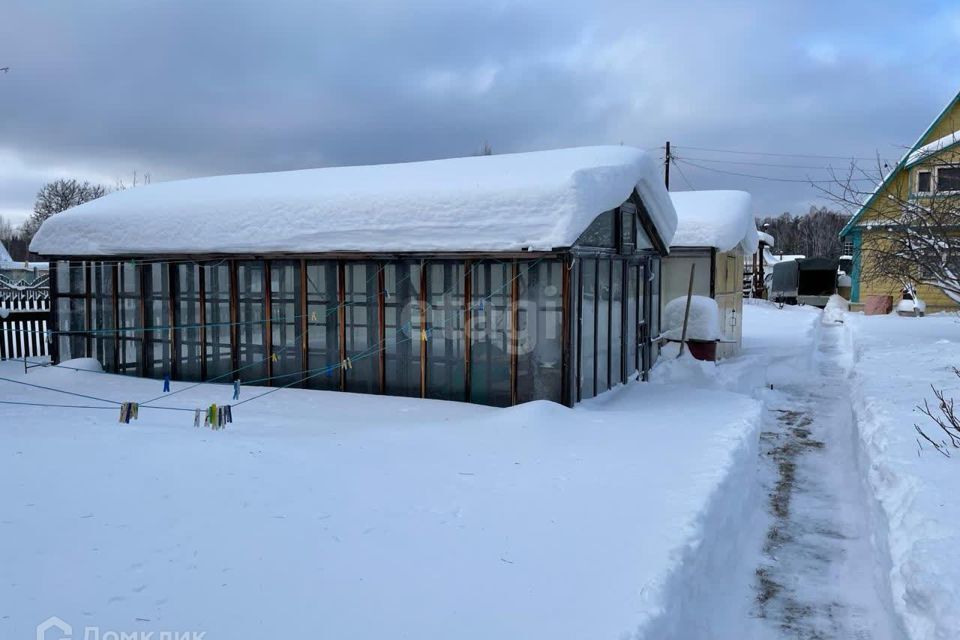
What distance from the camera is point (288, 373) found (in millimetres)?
10938

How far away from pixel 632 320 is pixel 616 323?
3.30 ft

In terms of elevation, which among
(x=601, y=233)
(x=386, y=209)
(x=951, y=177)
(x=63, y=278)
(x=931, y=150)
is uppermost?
(x=931, y=150)

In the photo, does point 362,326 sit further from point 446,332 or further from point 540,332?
point 540,332

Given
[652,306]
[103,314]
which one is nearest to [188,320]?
[103,314]

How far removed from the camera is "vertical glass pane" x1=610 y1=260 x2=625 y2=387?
443 inches

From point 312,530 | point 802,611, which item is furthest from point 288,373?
point 802,611

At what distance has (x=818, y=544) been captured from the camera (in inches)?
252

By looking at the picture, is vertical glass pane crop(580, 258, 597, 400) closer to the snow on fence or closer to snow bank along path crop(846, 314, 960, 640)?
snow bank along path crop(846, 314, 960, 640)

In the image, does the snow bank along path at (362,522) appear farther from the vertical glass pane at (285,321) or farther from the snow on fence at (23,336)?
the snow on fence at (23,336)

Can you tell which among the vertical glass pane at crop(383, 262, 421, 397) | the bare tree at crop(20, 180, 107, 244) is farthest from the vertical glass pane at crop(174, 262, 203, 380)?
the bare tree at crop(20, 180, 107, 244)

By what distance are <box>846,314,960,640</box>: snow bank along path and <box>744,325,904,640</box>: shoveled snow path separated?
278mm

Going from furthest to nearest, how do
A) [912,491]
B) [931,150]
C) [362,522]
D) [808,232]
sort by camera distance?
1. [808,232]
2. [931,150]
3. [912,491]
4. [362,522]

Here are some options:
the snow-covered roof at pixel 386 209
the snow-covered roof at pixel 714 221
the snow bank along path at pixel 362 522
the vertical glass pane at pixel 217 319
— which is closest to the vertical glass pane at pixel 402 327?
the snow-covered roof at pixel 386 209

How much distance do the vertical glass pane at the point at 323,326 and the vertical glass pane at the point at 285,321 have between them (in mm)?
201
